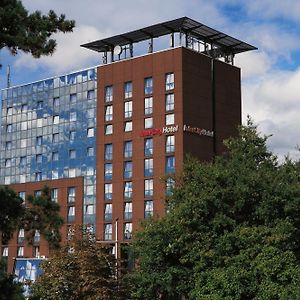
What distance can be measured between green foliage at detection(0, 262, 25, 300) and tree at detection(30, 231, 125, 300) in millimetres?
20198

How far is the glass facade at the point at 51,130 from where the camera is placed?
293 feet

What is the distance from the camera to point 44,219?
1703cm

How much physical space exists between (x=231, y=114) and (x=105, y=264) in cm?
5175

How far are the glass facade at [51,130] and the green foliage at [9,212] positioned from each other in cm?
6999

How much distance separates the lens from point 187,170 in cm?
3956

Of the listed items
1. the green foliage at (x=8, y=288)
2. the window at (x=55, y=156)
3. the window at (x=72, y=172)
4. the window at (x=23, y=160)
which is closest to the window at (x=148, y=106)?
the window at (x=72, y=172)

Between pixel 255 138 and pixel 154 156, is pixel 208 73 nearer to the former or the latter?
pixel 154 156

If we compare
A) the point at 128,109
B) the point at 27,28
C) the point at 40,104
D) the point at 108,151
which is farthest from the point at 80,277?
the point at 40,104

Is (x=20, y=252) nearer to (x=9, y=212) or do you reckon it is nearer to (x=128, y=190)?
(x=128, y=190)

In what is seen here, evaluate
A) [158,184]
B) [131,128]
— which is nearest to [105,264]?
[158,184]

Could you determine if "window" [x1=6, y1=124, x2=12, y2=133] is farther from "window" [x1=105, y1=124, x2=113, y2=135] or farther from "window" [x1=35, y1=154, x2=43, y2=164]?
"window" [x1=105, y1=124, x2=113, y2=135]

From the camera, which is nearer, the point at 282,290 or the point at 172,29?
the point at 282,290

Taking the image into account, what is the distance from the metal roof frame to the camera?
80875 millimetres

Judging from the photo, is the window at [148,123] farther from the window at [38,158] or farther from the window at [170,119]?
the window at [38,158]
